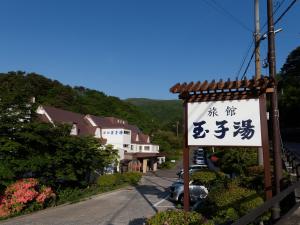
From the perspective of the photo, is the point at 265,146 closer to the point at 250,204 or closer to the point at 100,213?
the point at 250,204

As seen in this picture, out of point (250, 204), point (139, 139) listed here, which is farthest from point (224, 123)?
point (139, 139)

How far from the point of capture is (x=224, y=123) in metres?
9.39

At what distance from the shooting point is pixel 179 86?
9852mm

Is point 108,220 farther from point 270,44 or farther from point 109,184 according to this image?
point 109,184

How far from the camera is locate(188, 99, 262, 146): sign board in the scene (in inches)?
354

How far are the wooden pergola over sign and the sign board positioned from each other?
0.11 meters

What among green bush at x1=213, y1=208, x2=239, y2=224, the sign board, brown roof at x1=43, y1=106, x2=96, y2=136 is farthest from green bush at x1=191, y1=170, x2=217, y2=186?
brown roof at x1=43, y1=106, x2=96, y2=136

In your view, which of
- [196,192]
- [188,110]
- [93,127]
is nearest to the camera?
[188,110]


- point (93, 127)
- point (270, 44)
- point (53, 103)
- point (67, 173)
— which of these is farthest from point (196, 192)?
point (53, 103)

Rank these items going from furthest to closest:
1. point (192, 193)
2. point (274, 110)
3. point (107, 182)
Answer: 1. point (107, 182)
2. point (192, 193)
3. point (274, 110)

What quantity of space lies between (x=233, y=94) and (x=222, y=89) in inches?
13.3

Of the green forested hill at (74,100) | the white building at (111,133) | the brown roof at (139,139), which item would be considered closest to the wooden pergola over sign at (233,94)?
the white building at (111,133)

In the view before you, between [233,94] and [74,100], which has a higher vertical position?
[74,100]

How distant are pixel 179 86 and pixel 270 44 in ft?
9.24
